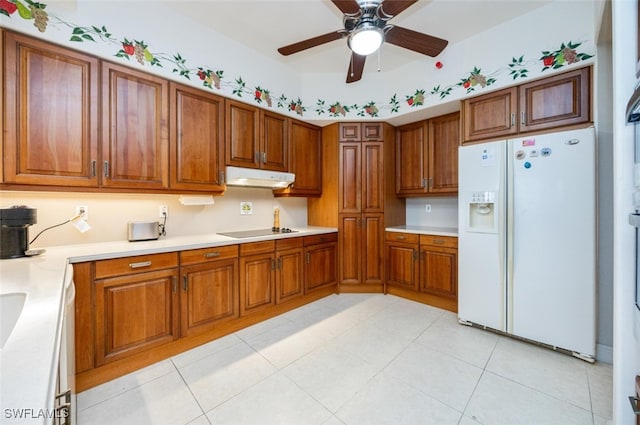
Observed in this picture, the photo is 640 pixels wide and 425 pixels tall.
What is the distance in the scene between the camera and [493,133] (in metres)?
2.34

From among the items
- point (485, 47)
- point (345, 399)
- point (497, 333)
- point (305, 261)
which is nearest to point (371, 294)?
point (305, 261)

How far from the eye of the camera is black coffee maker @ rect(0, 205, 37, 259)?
1446 millimetres

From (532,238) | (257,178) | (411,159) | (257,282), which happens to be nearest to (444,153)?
(411,159)

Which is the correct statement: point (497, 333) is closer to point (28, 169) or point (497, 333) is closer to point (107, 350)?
point (107, 350)

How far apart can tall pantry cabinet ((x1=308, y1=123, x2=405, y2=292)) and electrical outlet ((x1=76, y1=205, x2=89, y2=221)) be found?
2380 millimetres

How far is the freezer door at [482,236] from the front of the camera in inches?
85.2

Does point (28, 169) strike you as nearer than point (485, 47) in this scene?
Yes

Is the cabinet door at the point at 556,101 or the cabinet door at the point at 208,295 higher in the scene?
the cabinet door at the point at 556,101

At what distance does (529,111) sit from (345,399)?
8.65ft

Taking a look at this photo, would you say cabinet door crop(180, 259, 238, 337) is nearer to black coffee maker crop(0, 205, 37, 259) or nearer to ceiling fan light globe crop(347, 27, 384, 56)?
black coffee maker crop(0, 205, 37, 259)

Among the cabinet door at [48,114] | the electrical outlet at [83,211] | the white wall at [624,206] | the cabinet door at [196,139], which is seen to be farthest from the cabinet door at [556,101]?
the electrical outlet at [83,211]

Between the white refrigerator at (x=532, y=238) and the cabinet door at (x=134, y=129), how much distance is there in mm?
2656

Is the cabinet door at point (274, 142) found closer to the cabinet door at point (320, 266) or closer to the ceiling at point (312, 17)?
the ceiling at point (312, 17)

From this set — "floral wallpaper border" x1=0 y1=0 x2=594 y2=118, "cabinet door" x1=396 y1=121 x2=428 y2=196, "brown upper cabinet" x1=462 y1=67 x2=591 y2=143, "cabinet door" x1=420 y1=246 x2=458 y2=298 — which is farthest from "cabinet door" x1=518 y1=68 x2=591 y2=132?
"cabinet door" x1=420 y1=246 x2=458 y2=298
